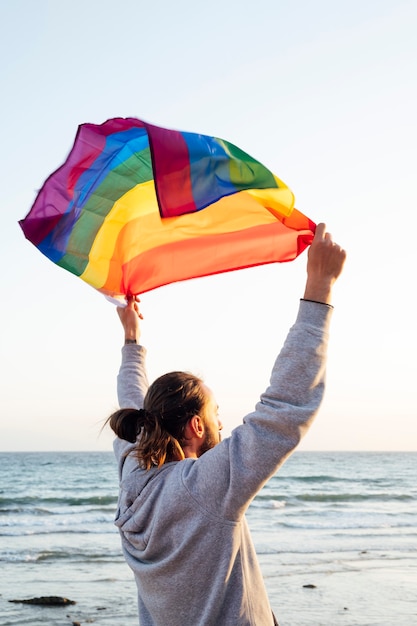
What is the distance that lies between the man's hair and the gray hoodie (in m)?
0.06

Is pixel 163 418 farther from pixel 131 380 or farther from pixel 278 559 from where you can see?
pixel 278 559

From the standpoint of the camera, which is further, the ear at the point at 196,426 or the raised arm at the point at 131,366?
the raised arm at the point at 131,366

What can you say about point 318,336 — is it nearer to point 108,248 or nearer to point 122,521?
point 122,521

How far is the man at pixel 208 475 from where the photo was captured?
1.76 m

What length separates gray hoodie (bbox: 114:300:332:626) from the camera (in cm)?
175

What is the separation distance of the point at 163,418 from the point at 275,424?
50 cm

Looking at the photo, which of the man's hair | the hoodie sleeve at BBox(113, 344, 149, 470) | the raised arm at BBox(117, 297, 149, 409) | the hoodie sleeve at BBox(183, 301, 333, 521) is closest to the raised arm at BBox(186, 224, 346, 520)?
the hoodie sleeve at BBox(183, 301, 333, 521)

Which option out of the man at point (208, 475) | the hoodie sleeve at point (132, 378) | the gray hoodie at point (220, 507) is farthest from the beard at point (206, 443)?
the hoodie sleeve at point (132, 378)

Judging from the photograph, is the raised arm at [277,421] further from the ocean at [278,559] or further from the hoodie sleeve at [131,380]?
the ocean at [278,559]

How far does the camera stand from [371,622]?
7676 millimetres

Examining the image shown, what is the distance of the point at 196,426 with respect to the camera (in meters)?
2.15

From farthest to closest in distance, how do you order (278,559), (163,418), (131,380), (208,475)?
(278,559)
(131,380)
(163,418)
(208,475)

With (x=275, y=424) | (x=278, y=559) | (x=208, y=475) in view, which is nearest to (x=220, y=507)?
(x=208, y=475)

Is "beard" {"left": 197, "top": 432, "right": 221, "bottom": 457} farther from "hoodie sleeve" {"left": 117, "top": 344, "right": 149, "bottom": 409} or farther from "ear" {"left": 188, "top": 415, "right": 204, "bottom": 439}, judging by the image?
"hoodie sleeve" {"left": 117, "top": 344, "right": 149, "bottom": 409}
